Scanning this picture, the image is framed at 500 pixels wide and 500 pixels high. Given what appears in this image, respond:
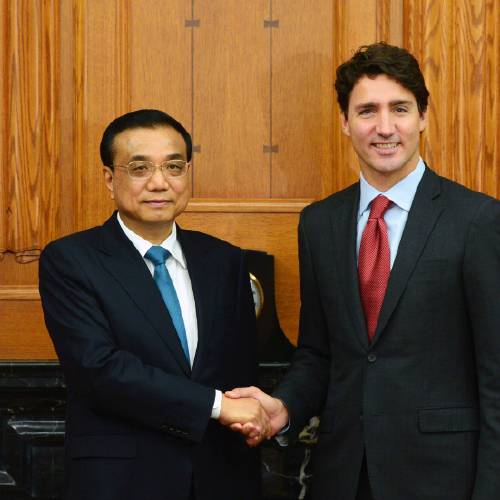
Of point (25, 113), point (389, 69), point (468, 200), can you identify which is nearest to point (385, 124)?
point (389, 69)

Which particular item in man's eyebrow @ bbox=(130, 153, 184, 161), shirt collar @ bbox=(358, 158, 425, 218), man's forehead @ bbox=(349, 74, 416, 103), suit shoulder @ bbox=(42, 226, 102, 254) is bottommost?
suit shoulder @ bbox=(42, 226, 102, 254)

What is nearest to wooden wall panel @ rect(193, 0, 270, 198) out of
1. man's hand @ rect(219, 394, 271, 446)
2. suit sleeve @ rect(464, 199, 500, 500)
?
man's hand @ rect(219, 394, 271, 446)

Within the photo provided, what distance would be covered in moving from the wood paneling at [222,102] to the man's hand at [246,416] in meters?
0.69

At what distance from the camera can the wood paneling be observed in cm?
306

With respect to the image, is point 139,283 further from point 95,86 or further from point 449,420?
point 95,86

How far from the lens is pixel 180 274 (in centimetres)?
251

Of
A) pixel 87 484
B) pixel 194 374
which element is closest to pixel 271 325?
pixel 194 374

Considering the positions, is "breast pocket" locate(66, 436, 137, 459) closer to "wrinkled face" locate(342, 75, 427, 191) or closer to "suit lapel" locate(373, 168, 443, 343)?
"suit lapel" locate(373, 168, 443, 343)

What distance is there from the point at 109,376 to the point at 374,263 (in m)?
0.67

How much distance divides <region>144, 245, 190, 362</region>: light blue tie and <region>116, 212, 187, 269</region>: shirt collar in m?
0.02

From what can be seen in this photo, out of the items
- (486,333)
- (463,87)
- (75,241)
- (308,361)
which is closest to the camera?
(486,333)

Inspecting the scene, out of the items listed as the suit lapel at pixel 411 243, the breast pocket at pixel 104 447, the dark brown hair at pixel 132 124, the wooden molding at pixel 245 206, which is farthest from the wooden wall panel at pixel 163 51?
the breast pocket at pixel 104 447

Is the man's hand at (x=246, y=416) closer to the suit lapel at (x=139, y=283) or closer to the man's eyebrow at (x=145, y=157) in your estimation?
the suit lapel at (x=139, y=283)

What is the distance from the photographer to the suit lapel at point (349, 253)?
234cm
